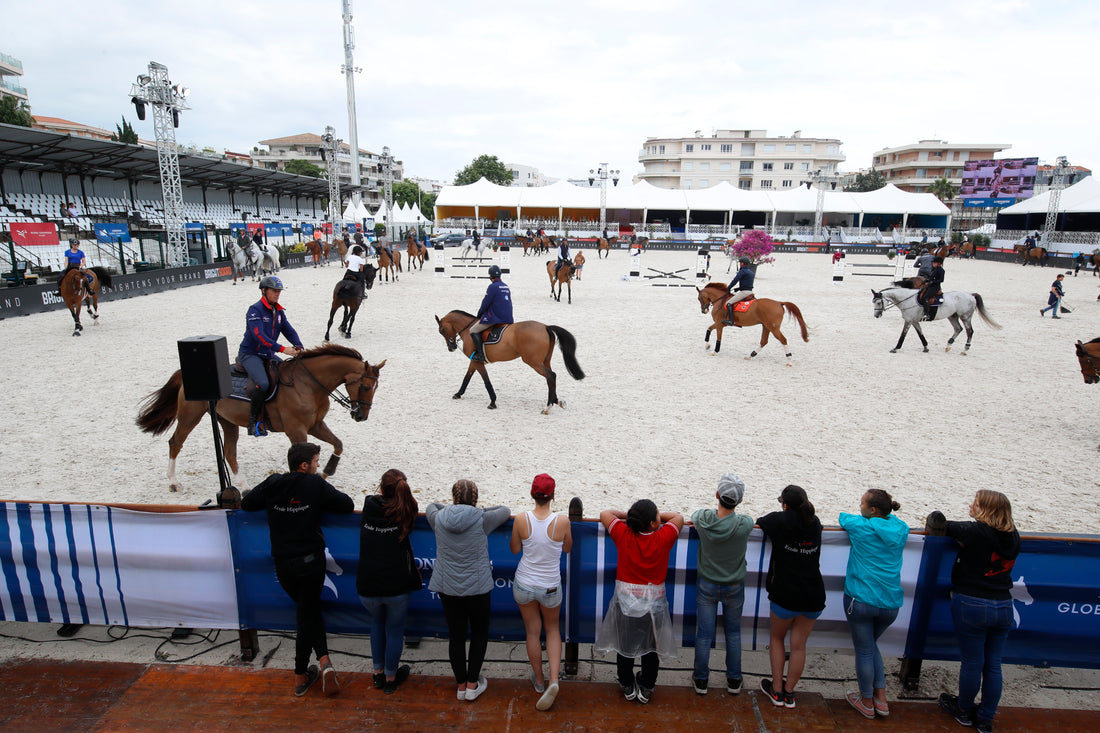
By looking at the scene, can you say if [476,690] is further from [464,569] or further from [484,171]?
[484,171]

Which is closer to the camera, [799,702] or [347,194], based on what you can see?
[799,702]

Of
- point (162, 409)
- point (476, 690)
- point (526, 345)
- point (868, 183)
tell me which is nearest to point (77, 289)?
point (162, 409)

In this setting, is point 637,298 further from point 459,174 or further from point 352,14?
point 459,174

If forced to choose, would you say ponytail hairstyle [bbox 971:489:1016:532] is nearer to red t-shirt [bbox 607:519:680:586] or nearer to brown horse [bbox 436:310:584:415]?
red t-shirt [bbox 607:519:680:586]

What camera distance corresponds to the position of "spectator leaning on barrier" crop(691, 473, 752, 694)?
359 cm

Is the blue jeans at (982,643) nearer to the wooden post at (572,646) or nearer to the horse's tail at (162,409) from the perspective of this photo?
the wooden post at (572,646)

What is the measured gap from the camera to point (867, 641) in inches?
144

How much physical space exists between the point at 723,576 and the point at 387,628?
2205mm

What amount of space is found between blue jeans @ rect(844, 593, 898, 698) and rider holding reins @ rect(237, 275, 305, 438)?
5468 millimetres

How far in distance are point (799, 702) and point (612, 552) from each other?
154cm

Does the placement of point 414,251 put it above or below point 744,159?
below

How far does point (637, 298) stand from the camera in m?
22.5

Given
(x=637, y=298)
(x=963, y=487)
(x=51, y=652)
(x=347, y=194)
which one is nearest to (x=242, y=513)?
(x=51, y=652)

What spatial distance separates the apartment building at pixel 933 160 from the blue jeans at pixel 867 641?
114 m
